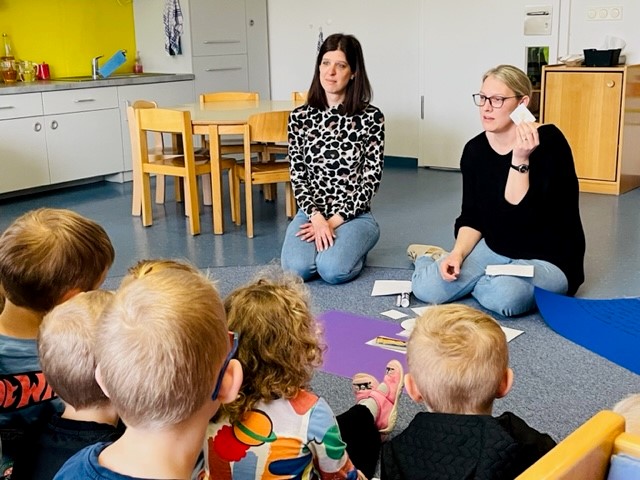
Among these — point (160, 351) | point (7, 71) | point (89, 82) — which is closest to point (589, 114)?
point (89, 82)

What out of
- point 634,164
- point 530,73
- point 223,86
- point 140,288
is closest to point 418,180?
point 530,73

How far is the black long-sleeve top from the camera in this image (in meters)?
3.33

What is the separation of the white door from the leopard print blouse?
2.66 m

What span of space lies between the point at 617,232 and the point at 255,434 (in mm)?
3478

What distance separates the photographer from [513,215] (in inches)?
133

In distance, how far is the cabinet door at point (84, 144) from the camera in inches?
239

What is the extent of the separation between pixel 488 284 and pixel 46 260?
207 centimetres

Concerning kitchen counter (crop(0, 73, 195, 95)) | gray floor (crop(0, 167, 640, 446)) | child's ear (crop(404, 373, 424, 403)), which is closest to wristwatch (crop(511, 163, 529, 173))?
gray floor (crop(0, 167, 640, 446))

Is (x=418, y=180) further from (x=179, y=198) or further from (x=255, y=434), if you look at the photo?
(x=255, y=434)

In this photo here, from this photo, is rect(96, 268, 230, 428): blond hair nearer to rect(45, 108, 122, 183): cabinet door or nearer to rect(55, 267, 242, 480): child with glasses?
rect(55, 267, 242, 480): child with glasses

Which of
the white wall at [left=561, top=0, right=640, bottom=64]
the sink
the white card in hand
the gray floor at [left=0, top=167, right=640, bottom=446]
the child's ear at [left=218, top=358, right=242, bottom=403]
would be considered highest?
the white wall at [left=561, top=0, right=640, bottom=64]

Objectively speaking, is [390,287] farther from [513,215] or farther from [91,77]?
[91,77]

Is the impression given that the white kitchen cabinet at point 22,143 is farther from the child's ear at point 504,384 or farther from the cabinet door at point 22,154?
the child's ear at point 504,384

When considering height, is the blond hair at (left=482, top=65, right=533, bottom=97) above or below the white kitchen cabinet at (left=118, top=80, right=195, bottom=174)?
above
